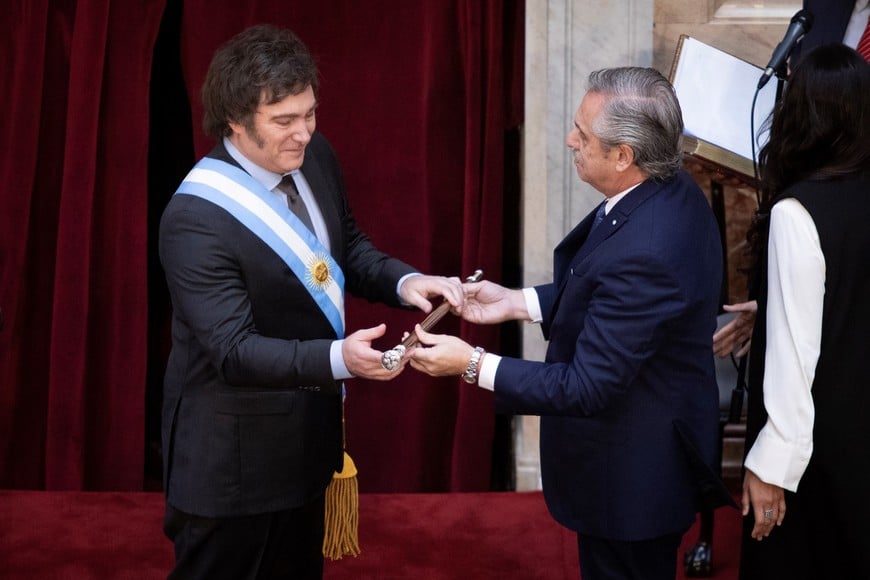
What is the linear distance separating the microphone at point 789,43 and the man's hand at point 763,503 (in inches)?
41.7

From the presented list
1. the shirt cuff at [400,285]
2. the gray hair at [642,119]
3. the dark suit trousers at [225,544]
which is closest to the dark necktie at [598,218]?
the gray hair at [642,119]

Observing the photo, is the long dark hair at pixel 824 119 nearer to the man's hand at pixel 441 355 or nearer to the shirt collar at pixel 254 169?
the man's hand at pixel 441 355

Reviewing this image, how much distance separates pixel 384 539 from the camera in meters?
3.31

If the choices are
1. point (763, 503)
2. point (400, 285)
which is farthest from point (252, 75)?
point (763, 503)

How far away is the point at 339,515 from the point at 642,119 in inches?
43.7

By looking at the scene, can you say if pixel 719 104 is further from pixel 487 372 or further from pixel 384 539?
pixel 384 539

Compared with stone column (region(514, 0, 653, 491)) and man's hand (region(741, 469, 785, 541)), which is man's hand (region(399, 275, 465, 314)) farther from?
stone column (region(514, 0, 653, 491))

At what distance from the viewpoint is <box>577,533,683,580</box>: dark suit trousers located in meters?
2.06

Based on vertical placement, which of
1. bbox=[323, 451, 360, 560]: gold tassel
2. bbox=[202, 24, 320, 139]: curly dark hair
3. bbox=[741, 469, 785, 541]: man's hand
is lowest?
bbox=[323, 451, 360, 560]: gold tassel

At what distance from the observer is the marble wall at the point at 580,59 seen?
339 cm

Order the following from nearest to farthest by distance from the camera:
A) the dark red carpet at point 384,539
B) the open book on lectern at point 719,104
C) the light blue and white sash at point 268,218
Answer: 1. the light blue and white sash at point 268,218
2. the open book on lectern at point 719,104
3. the dark red carpet at point 384,539

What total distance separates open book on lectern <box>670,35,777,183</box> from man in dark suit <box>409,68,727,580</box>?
820mm

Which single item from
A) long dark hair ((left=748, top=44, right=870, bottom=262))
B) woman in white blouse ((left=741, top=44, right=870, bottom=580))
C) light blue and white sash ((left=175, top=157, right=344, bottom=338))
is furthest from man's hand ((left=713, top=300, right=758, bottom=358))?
light blue and white sash ((left=175, top=157, right=344, bottom=338))

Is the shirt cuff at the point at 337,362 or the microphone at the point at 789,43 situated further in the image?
the microphone at the point at 789,43
